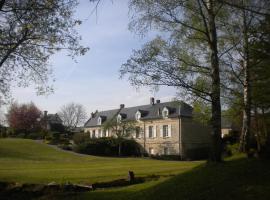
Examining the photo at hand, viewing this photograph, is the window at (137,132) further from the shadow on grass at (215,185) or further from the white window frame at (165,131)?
the shadow on grass at (215,185)

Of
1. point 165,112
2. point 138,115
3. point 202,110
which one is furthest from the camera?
point 138,115

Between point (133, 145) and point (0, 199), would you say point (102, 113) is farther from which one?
point (0, 199)

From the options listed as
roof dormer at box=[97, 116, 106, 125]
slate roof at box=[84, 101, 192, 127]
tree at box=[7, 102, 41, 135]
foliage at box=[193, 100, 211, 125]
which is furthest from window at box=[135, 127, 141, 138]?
foliage at box=[193, 100, 211, 125]

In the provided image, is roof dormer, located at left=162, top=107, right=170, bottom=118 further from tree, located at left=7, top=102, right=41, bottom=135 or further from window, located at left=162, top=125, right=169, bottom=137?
tree, located at left=7, top=102, right=41, bottom=135

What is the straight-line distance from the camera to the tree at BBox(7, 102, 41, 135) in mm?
88625

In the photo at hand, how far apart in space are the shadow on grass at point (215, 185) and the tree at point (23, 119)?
7492 cm

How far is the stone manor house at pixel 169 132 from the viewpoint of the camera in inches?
2542

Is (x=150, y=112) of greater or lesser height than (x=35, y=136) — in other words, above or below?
above

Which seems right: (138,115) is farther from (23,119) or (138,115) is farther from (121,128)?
(23,119)

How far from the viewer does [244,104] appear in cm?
1773

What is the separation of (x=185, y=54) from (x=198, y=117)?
4485 millimetres

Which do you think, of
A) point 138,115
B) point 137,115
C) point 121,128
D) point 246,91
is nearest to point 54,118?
point 137,115

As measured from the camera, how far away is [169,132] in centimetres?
6731

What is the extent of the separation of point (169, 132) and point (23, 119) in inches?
1380
